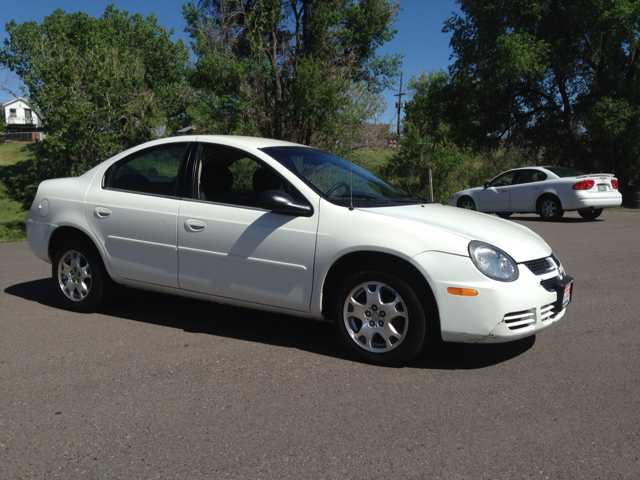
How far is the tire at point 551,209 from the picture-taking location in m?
16.8

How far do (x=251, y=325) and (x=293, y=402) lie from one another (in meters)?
1.96

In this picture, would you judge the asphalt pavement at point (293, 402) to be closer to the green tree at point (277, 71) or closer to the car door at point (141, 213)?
the car door at point (141, 213)

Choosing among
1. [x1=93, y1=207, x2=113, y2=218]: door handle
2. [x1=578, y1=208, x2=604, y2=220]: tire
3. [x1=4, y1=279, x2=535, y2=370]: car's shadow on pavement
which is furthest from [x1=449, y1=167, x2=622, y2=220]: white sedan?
[x1=93, y1=207, x2=113, y2=218]: door handle

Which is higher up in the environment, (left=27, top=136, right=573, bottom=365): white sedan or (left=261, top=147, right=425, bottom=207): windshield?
(left=261, top=147, right=425, bottom=207): windshield

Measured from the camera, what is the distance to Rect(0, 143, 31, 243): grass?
15.7 m

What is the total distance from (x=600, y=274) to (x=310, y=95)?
12.9 meters

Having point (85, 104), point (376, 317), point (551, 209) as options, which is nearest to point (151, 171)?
point (376, 317)

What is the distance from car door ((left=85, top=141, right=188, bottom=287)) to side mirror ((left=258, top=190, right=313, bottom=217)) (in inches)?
39.6

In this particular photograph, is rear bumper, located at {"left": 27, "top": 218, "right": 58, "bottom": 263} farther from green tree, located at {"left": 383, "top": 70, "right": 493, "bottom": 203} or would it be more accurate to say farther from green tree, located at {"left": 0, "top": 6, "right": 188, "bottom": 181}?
green tree, located at {"left": 383, "top": 70, "right": 493, "bottom": 203}

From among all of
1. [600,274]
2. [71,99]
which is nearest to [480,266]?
[600,274]

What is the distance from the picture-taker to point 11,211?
2683cm

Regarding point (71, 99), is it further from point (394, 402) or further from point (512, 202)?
point (394, 402)

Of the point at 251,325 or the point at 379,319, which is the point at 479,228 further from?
the point at 251,325

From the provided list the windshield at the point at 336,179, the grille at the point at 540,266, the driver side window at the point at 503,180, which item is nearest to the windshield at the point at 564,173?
the driver side window at the point at 503,180
